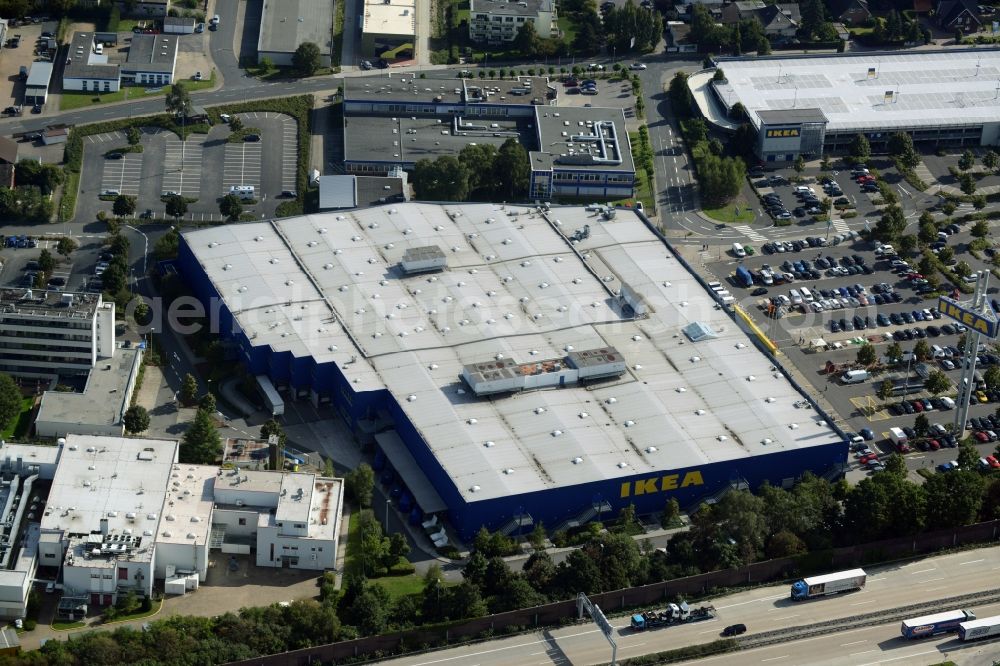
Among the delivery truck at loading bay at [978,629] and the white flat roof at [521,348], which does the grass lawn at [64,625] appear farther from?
the delivery truck at loading bay at [978,629]

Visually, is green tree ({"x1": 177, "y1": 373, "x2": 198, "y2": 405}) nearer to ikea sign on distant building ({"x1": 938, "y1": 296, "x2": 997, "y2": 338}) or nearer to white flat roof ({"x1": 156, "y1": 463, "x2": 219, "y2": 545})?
white flat roof ({"x1": 156, "y1": 463, "x2": 219, "y2": 545})

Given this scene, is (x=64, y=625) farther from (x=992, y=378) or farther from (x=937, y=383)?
(x=992, y=378)

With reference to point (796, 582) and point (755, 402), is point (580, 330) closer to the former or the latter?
point (755, 402)

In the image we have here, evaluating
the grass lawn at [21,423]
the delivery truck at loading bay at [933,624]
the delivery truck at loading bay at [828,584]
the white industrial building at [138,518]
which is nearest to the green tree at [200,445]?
the white industrial building at [138,518]

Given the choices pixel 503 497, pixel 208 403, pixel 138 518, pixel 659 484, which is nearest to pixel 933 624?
pixel 659 484

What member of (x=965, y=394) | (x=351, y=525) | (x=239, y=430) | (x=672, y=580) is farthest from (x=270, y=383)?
(x=965, y=394)

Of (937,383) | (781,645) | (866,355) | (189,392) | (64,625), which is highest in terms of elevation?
(866,355)
